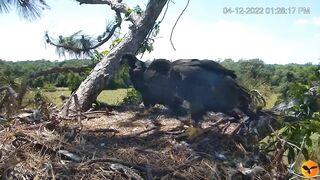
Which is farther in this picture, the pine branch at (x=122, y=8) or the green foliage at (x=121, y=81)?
the green foliage at (x=121, y=81)

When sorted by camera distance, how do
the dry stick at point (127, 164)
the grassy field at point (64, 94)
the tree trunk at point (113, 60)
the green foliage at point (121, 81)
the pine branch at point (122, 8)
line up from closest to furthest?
the dry stick at point (127, 164) < the grassy field at point (64, 94) < the tree trunk at point (113, 60) < the pine branch at point (122, 8) < the green foliage at point (121, 81)

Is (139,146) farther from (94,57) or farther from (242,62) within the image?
(94,57)

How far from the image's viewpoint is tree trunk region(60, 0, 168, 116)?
662 centimetres

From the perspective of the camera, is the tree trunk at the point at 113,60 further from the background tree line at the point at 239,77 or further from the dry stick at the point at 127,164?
the dry stick at the point at 127,164

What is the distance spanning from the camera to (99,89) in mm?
6754

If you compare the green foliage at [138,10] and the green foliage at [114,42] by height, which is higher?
the green foliage at [138,10]

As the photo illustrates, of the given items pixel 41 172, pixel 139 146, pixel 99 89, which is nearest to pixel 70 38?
pixel 99 89

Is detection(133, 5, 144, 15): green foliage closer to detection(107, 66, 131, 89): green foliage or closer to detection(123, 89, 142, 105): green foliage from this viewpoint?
detection(107, 66, 131, 89): green foliage

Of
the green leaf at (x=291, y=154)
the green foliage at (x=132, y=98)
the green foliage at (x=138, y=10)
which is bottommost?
the green leaf at (x=291, y=154)

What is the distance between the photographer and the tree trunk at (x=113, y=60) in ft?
21.7

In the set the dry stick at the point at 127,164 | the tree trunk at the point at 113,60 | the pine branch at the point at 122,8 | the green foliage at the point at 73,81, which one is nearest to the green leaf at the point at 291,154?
the dry stick at the point at 127,164

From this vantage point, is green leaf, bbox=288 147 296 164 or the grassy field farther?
the grassy field

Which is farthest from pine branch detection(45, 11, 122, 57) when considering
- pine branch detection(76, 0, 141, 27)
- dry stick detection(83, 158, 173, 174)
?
dry stick detection(83, 158, 173, 174)

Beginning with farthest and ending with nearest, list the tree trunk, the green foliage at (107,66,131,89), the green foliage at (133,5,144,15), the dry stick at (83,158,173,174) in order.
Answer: the green foliage at (107,66,131,89), the green foliage at (133,5,144,15), the tree trunk, the dry stick at (83,158,173,174)
